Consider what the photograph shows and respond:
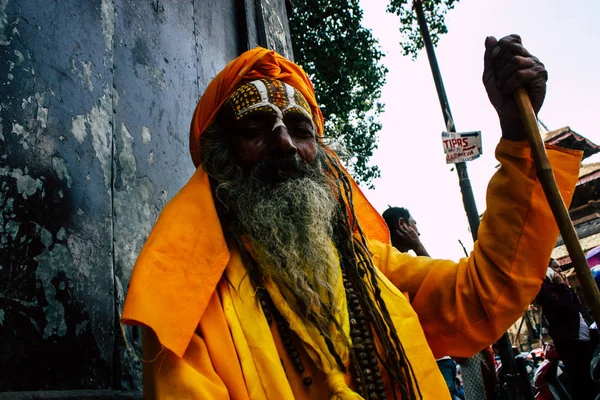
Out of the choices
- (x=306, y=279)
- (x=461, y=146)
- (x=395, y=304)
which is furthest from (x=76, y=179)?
(x=461, y=146)

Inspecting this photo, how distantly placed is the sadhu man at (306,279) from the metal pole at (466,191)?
14.7ft

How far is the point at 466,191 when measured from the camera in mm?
7637

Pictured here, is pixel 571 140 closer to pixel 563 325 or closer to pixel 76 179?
pixel 563 325

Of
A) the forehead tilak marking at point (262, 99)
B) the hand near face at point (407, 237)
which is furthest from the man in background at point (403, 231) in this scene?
the forehead tilak marking at point (262, 99)

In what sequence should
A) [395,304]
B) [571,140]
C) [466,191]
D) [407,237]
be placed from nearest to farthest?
[395,304], [407,237], [466,191], [571,140]

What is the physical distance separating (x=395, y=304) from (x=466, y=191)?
6410mm

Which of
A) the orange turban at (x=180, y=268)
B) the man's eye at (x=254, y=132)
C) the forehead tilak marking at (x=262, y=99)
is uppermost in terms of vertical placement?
the forehead tilak marking at (x=262, y=99)

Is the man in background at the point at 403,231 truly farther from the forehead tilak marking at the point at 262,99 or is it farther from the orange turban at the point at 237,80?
the forehead tilak marking at the point at 262,99

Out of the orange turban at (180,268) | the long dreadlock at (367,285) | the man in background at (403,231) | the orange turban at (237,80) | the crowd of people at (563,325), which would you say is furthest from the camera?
the man in background at (403,231)

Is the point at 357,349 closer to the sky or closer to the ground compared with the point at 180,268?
closer to the ground

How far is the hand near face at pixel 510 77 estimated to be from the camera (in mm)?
1605

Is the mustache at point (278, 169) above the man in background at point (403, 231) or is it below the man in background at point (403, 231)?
above

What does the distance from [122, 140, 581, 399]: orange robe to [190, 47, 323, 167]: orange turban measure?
1.37ft

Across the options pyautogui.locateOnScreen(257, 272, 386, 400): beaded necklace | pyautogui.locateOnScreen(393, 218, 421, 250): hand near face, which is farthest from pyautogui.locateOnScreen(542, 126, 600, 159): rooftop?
pyautogui.locateOnScreen(257, 272, 386, 400): beaded necklace
